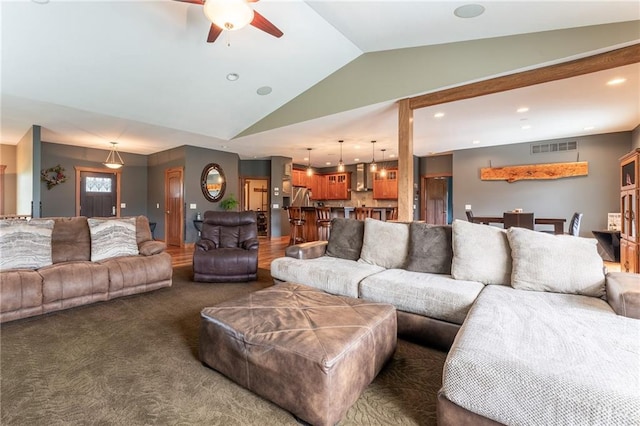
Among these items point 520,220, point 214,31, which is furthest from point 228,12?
point 520,220

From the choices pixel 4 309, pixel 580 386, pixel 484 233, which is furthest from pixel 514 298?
pixel 4 309

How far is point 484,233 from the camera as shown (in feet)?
8.07

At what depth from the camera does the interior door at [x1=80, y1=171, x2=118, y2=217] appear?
23.9 ft

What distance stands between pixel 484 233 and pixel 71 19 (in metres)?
4.66

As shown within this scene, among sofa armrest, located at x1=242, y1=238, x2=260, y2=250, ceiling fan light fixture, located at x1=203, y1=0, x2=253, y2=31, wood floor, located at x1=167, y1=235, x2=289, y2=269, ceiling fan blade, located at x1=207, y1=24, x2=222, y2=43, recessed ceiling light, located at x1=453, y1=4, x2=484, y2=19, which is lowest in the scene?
wood floor, located at x1=167, y1=235, x2=289, y2=269

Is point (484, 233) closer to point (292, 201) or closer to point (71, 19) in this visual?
point (71, 19)

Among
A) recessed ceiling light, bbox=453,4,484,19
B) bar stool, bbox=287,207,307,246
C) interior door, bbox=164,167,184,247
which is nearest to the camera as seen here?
recessed ceiling light, bbox=453,4,484,19

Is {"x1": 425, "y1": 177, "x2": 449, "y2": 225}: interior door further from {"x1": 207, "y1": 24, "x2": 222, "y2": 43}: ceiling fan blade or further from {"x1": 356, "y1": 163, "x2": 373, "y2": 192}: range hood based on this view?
{"x1": 207, "y1": 24, "x2": 222, "y2": 43}: ceiling fan blade

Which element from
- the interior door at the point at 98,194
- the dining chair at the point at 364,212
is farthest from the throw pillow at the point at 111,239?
the interior door at the point at 98,194

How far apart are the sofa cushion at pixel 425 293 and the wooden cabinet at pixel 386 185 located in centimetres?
643

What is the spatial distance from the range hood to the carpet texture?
7.56 m

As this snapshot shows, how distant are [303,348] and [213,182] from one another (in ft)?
22.5

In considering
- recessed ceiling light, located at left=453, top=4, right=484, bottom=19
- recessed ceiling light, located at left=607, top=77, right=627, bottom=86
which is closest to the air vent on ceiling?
recessed ceiling light, located at left=607, top=77, right=627, bottom=86

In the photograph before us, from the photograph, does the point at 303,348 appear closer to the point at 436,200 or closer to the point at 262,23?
the point at 262,23
